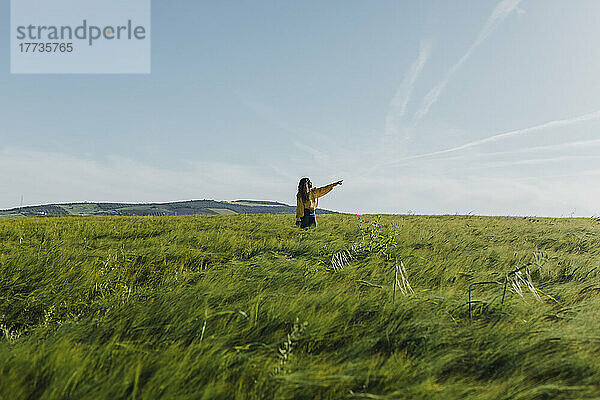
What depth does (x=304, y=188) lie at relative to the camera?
12.5 m

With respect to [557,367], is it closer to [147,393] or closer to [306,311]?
[306,311]

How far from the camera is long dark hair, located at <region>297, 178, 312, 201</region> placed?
12406 mm

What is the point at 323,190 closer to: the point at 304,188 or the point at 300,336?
the point at 304,188

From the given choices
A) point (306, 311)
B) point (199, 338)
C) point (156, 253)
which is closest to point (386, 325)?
point (306, 311)

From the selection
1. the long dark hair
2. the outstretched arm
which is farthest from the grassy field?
the long dark hair

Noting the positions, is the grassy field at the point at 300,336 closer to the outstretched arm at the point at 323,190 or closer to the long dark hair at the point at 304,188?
the outstretched arm at the point at 323,190

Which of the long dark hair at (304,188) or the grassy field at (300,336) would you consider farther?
the long dark hair at (304,188)

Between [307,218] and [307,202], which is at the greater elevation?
[307,202]

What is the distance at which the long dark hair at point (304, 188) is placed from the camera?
12.4m

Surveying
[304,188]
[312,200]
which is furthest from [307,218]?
[304,188]

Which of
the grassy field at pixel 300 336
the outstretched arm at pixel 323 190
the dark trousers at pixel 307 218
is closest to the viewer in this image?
the grassy field at pixel 300 336

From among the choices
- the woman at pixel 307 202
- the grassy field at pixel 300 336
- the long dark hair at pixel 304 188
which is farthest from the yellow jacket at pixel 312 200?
the grassy field at pixel 300 336

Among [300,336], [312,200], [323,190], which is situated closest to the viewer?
[300,336]

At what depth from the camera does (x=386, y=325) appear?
2477 millimetres
